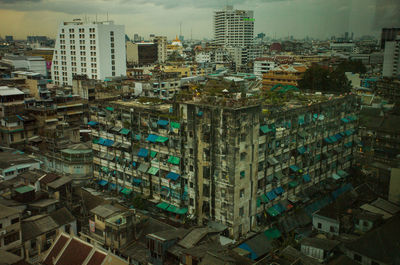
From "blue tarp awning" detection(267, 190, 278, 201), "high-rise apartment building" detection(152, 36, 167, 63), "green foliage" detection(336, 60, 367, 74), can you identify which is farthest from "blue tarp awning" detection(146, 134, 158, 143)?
"high-rise apartment building" detection(152, 36, 167, 63)

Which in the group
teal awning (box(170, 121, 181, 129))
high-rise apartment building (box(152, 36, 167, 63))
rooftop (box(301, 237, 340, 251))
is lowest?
rooftop (box(301, 237, 340, 251))

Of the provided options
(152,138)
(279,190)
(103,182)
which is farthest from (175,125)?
(103,182)

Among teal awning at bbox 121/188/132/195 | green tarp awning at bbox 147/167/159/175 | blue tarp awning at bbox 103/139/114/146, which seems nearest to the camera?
green tarp awning at bbox 147/167/159/175

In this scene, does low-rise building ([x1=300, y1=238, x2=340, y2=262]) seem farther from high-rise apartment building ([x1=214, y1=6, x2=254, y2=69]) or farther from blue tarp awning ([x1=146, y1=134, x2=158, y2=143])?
high-rise apartment building ([x1=214, y1=6, x2=254, y2=69])

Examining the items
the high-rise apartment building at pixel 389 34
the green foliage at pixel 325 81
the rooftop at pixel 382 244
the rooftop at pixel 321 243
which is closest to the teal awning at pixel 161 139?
the rooftop at pixel 321 243

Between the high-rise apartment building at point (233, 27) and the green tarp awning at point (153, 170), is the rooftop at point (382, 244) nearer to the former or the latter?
the green tarp awning at point (153, 170)

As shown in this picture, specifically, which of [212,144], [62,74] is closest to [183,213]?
[212,144]

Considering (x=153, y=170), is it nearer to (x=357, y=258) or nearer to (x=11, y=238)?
(x=11, y=238)

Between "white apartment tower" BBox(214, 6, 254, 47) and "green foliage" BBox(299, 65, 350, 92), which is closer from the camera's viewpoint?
"green foliage" BBox(299, 65, 350, 92)

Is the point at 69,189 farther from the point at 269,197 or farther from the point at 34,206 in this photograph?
the point at 269,197
